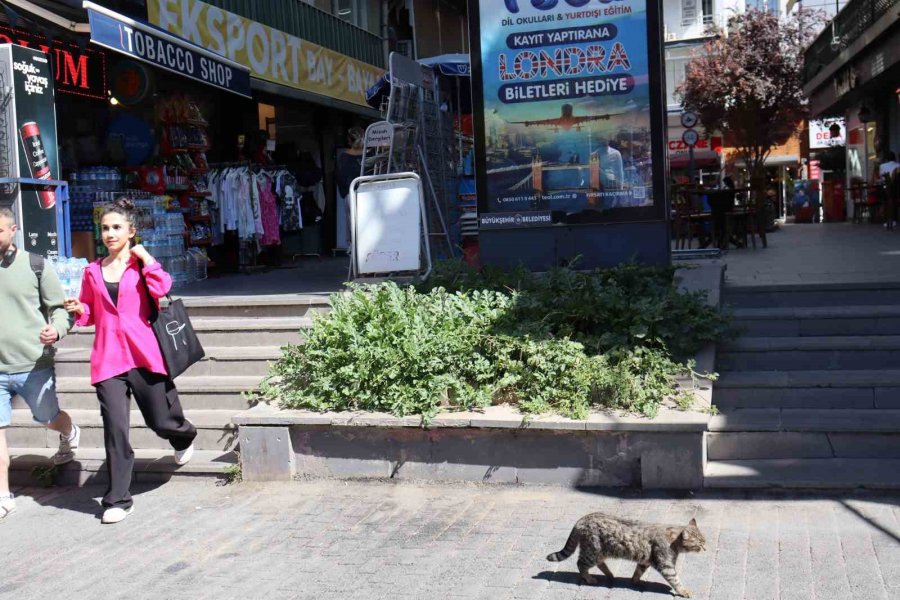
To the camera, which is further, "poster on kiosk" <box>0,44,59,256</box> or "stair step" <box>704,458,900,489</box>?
"poster on kiosk" <box>0,44,59,256</box>

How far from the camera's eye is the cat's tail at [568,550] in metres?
4.50

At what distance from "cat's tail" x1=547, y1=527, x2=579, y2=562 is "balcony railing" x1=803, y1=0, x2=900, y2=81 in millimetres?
15596

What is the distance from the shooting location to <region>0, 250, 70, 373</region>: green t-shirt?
6051 mm

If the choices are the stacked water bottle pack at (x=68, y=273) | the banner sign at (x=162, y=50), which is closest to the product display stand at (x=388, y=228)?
the banner sign at (x=162, y=50)

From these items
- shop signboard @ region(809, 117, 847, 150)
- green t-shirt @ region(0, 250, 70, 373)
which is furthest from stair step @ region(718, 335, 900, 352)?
shop signboard @ region(809, 117, 847, 150)

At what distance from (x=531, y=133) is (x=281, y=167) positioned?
7.41 m

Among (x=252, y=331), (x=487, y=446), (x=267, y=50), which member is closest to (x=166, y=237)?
(x=267, y=50)

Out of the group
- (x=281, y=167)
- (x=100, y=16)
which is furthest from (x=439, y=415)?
(x=281, y=167)

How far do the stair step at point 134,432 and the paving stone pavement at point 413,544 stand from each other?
64cm

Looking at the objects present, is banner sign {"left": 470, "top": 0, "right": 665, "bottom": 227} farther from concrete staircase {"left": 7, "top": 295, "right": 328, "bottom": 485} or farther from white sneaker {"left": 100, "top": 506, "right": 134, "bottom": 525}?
white sneaker {"left": 100, "top": 506, "right": 134, "bottom": 525}

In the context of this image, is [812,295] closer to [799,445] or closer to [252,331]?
[799,445]

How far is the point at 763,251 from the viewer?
44.5 ft

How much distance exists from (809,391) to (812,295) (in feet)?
4.76

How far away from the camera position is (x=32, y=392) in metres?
6.23
